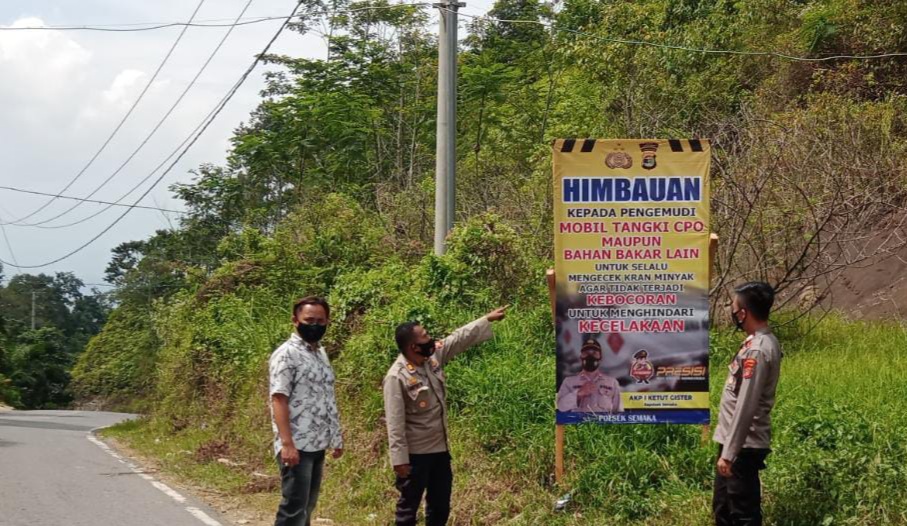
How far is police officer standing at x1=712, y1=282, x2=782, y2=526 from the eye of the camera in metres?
5.17

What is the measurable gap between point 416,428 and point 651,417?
186 centimetres

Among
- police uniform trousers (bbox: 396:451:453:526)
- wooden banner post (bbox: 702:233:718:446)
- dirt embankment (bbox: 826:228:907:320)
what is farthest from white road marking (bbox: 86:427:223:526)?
dirt embankment (bbox: 826:228:907:320)

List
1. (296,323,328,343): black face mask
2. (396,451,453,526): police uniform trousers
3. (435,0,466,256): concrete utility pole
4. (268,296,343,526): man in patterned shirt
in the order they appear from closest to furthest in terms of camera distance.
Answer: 1. (268,296,343,526): man in patterned shirt
2. (296,323,328,343): black face mask
3. (396,451,453,526): police uniform trousers
4. (435,0,466,256): concrete utility pole

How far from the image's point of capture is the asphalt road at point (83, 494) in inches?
346

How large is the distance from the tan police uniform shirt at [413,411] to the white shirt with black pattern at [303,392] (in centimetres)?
39

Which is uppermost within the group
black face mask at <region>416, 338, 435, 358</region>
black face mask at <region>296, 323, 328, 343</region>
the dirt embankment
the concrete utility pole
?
the concrete utility pole

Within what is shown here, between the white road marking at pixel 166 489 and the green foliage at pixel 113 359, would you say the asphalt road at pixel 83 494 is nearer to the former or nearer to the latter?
the white road marking at pixel 166 489

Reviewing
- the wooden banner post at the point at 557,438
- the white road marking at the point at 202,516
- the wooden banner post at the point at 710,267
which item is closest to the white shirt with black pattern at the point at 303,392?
the wooden banner post at the point at 557,438

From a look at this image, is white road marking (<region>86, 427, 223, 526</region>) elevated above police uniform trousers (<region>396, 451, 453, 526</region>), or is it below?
below

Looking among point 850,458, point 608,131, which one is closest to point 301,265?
point 608,131

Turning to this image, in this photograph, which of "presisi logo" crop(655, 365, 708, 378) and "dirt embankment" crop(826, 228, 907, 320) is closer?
"presisi logo" crop(655, 365, 708, 378)

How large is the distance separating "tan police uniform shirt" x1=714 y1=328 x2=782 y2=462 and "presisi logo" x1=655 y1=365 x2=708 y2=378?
1.47 meters

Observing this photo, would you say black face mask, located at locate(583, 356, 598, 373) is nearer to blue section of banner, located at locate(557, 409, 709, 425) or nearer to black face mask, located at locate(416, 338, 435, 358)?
blue section of banner, located at locate(557, 409, 709, 425)

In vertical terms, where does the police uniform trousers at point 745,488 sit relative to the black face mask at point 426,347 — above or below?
below
